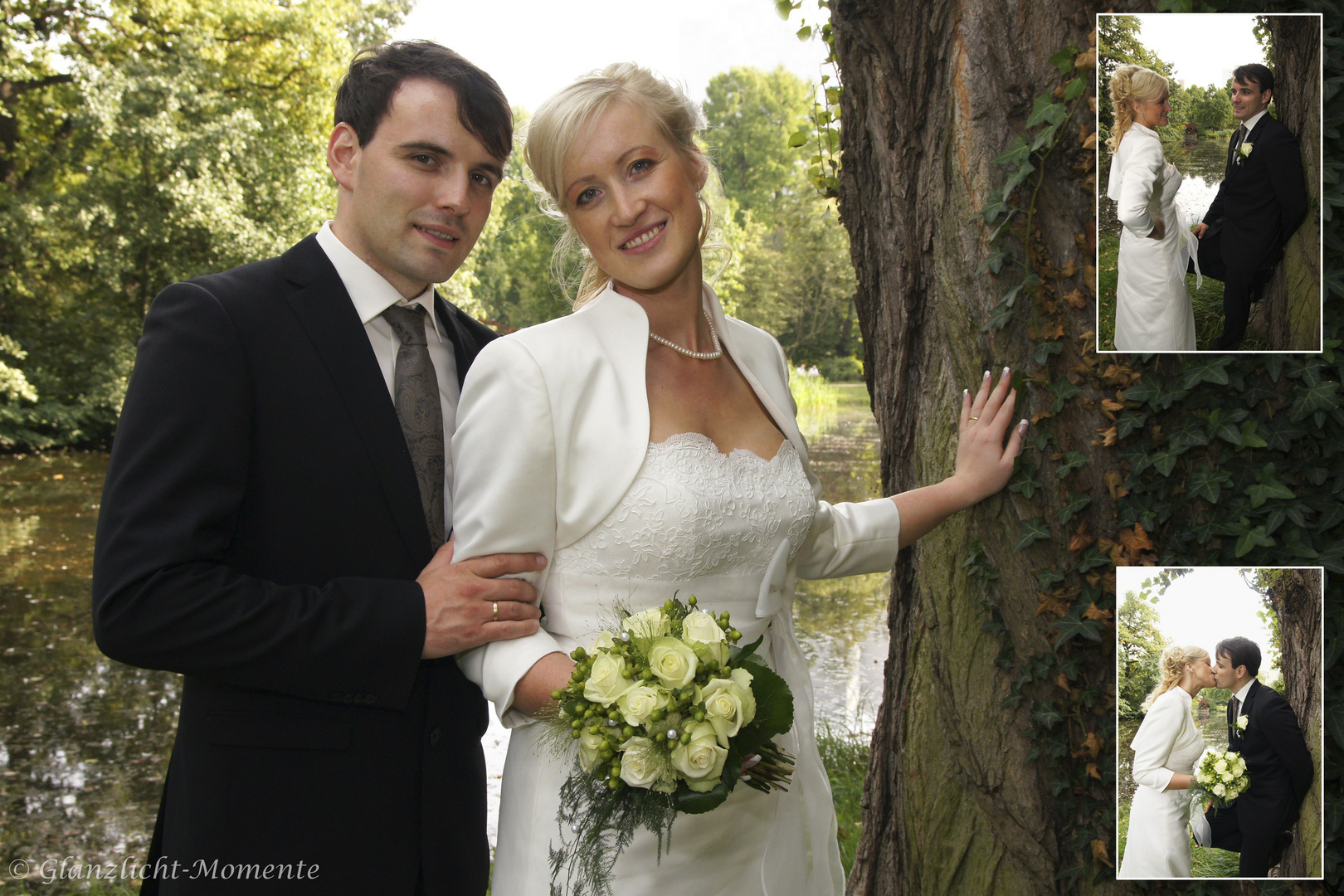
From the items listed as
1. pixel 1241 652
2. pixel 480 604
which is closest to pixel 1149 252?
pixel 1241 652

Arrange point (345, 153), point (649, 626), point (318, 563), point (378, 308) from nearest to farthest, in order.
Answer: point (649, 626) → point (318, 563) → point (378, 308) → point (345, 153)

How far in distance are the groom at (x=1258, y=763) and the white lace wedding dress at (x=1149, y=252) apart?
24.4 inches

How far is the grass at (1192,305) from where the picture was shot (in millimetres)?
1870

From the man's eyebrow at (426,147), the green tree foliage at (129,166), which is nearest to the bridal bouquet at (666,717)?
the man's eyebrow at (426,147)

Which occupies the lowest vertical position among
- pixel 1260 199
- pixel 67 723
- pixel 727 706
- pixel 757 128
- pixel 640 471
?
pixel 67 723

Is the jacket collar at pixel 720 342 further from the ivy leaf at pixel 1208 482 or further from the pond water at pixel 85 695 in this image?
the pond water at pixel 85 695

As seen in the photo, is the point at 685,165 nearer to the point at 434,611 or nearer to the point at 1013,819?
the point at 434,611

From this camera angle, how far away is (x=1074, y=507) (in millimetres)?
2141

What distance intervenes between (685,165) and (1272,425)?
1.34m

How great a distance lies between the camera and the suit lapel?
6.77 feet

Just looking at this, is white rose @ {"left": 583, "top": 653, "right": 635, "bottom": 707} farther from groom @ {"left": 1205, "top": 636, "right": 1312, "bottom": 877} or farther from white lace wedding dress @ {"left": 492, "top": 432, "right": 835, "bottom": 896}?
groom @ {"left": 1205, "top": 636, "right": 1312, "bottom": 877}

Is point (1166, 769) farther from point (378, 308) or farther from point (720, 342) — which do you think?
point (378, 308)

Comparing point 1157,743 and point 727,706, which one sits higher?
point 727,706

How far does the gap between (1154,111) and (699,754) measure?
1.48 metres
